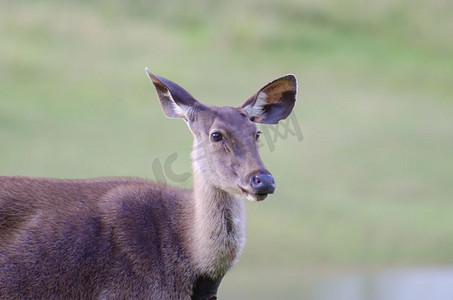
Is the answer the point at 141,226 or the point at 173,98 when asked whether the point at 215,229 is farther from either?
the point at 173,98

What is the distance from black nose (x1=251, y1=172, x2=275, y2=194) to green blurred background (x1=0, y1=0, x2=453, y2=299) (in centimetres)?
835

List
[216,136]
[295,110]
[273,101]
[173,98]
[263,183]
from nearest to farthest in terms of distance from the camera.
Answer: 1. [263,183]
2. [216,136]
3. [173,98]
4. [273,101]
5. [295,110]

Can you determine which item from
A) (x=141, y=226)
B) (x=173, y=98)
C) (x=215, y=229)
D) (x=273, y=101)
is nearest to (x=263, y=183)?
(x=215, y=229)

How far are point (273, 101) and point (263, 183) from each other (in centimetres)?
157

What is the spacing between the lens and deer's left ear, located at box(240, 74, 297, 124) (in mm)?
11453

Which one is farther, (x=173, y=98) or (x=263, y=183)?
(x=173, y=98)

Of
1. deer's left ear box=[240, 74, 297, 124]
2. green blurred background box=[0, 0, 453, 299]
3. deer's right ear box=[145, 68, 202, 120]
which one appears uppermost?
green blurred background box=[0, 0, 453, 299]

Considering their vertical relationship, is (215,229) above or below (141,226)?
above

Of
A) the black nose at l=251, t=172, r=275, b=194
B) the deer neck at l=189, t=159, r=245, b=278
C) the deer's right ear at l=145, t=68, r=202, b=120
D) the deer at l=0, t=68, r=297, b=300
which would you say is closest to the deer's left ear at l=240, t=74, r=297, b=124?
the deer at l=0, t=68, r=297, b=300

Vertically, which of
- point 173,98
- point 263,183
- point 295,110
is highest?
point 295,110

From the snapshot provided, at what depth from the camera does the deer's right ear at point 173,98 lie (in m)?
11.2

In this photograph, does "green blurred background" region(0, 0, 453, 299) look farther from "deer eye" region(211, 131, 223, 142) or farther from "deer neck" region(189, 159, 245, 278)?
"deer eye" region(211, 131, 223, 142)

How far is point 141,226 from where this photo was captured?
1075 cm

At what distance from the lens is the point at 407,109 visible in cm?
3127
